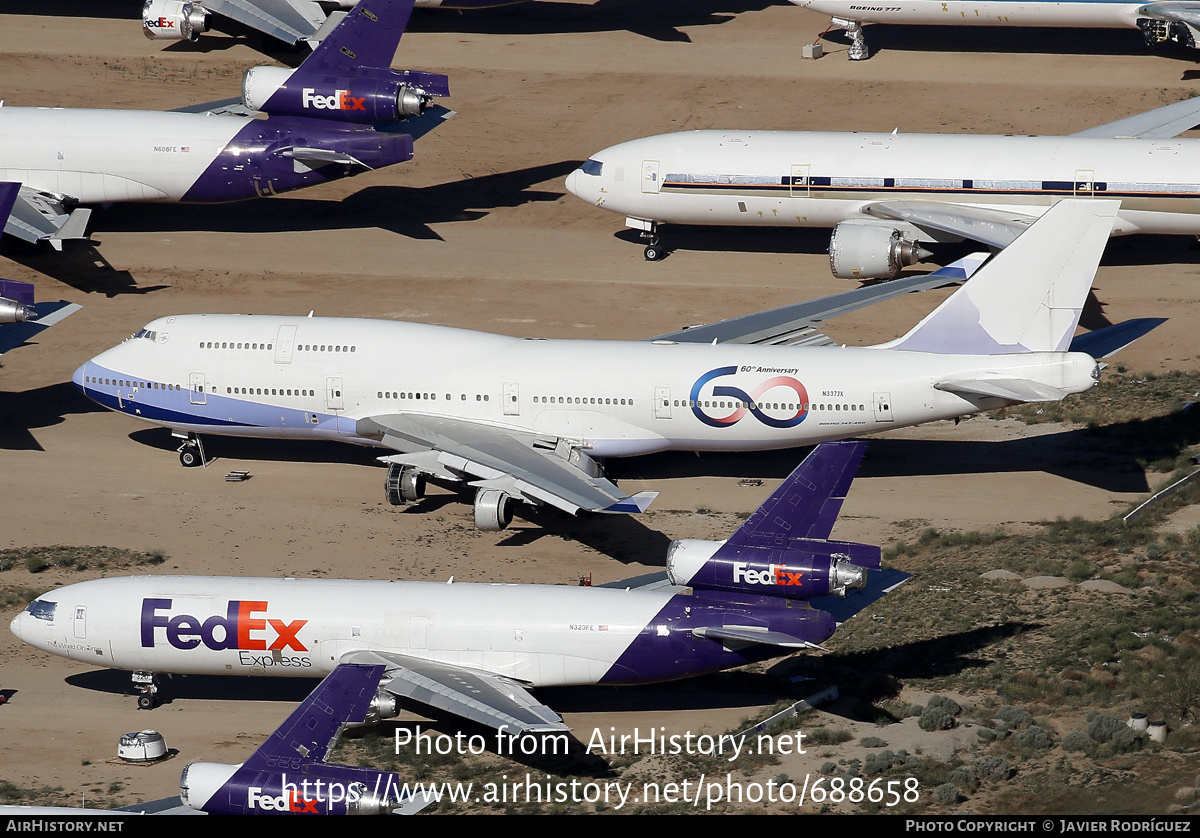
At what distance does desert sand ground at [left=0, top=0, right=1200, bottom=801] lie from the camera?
158 feet

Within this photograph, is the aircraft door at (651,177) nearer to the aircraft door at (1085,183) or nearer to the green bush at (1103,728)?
the aircraft door at (1085,183)

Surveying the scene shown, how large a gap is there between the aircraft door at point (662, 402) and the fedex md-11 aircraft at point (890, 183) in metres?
16.4

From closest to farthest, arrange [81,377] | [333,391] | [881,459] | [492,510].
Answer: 1. [492,510]
2. [333,391]
3. [881,459]
4. [81,377]

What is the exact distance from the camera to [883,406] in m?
49.6

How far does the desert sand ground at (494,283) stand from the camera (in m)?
48.0

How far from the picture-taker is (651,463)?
55.0 meters

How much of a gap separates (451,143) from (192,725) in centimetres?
4437

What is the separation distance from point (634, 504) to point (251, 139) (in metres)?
31.4

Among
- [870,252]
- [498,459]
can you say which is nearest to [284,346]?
[498,459]

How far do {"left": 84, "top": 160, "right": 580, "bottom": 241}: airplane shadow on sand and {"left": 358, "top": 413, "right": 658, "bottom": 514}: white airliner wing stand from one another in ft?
72.0

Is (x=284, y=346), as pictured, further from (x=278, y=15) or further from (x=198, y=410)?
(x=278, y=15)

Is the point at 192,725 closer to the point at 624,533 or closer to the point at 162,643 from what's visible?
the point at 162,643

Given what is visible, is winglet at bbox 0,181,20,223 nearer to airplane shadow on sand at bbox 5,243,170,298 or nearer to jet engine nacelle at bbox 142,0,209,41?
airplane shadow on sand at bbox 5,243,170,298

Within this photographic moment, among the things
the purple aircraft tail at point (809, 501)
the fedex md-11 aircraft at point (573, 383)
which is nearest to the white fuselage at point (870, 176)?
the fedex md-11 aircraft at point (573, 383)
